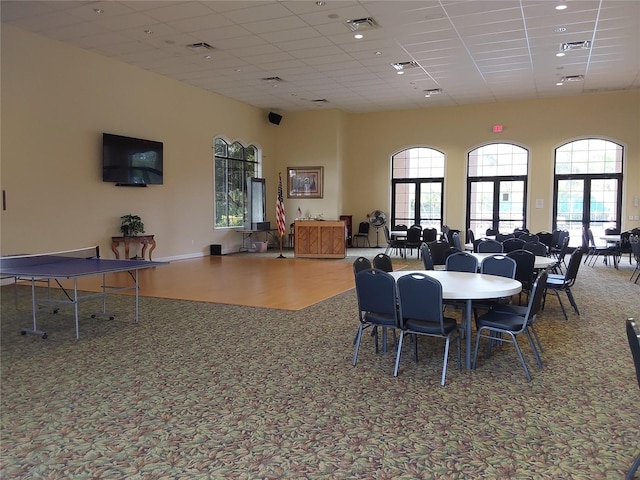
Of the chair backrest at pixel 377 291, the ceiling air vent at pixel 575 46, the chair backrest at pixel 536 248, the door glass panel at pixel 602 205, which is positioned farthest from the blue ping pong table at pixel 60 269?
the door glass panel at pixel 602 205

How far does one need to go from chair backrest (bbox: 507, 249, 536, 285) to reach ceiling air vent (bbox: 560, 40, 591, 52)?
220 inches

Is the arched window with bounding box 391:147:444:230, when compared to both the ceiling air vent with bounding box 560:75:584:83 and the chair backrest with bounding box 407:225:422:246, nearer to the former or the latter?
the chair backrest with bounding box 407:225:422:246

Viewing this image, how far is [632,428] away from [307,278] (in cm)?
677

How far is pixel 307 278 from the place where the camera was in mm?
9531

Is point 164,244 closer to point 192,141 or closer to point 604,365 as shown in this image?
point 192,141

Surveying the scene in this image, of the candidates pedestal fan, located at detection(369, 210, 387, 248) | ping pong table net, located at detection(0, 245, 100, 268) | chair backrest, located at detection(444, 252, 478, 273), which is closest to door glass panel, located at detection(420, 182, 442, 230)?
pedestal fan, located at detection(369, 210, 387, 248)

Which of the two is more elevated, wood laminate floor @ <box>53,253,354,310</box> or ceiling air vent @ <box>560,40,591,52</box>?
ceiling air vent @ <box>560,40,591,52</box>

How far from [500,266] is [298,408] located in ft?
10.00

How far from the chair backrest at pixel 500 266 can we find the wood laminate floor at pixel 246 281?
8.35ft

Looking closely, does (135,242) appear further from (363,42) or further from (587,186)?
(587,186)

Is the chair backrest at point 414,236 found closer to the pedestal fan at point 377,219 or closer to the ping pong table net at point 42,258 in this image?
the pedestal fan at point 377,219

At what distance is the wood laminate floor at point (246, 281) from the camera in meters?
7.48

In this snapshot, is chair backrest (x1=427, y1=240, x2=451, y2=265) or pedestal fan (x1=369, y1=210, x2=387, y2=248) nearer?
chair backrest (x1=427, y1=240, x2=451, y2=265)

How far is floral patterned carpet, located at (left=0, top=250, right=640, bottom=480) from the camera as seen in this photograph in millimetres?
2750
